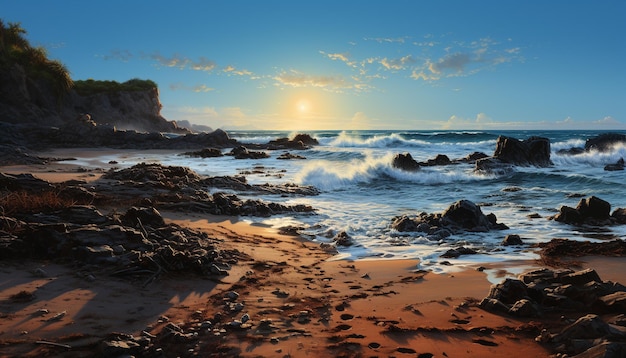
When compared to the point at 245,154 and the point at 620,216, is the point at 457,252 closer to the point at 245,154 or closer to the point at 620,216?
the point at 620,216

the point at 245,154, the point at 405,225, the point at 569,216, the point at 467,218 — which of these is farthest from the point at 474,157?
the point at 405,225

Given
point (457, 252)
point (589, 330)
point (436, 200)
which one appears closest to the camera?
point (589, 330)

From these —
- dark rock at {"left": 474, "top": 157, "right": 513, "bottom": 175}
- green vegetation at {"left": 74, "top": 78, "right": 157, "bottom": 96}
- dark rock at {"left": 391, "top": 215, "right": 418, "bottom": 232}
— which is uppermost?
green vegetation at {"left": 74, "top": 78, "right": 157, "bottom": 96}

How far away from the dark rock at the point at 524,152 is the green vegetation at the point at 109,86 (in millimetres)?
51104

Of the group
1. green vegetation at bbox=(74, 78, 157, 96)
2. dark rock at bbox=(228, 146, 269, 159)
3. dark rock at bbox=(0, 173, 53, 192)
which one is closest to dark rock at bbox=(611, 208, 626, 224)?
dark rock at bbox=(0, 173, 53, 192)

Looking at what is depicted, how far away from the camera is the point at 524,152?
83.8ft

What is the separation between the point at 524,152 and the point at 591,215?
16767 millimetres

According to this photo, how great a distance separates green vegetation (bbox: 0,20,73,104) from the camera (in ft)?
130

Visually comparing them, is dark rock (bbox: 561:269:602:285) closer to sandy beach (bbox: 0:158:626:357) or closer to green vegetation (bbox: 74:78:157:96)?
sandy beach (bbox: 0:158:626:357)

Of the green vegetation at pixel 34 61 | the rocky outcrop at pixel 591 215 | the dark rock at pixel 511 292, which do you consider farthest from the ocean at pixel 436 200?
the green vegetation at pixel 34 61

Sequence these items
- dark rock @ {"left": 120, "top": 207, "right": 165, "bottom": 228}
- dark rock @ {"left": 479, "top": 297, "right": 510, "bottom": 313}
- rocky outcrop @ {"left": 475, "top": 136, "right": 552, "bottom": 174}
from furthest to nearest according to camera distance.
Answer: rocky outcrop @ {"left": 475, "top": 136, "right": 552, "bottom": 174}
dark rock @ {"left": 120, "top": 207, "right": 165, "bottom": 228}
dark rock @ {"left": 479, "top": 297, "right": 510, "bottom": 313}

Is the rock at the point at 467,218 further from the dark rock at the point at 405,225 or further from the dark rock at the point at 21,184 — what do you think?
the dark rock at the point at 21,184

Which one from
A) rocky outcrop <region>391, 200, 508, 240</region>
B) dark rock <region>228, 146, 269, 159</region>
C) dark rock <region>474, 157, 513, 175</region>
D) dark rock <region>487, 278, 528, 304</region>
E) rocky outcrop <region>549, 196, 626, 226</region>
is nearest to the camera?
dark rock <region>487, 278, 528, 304</region>

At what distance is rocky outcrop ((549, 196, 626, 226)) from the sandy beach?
14.0ft
